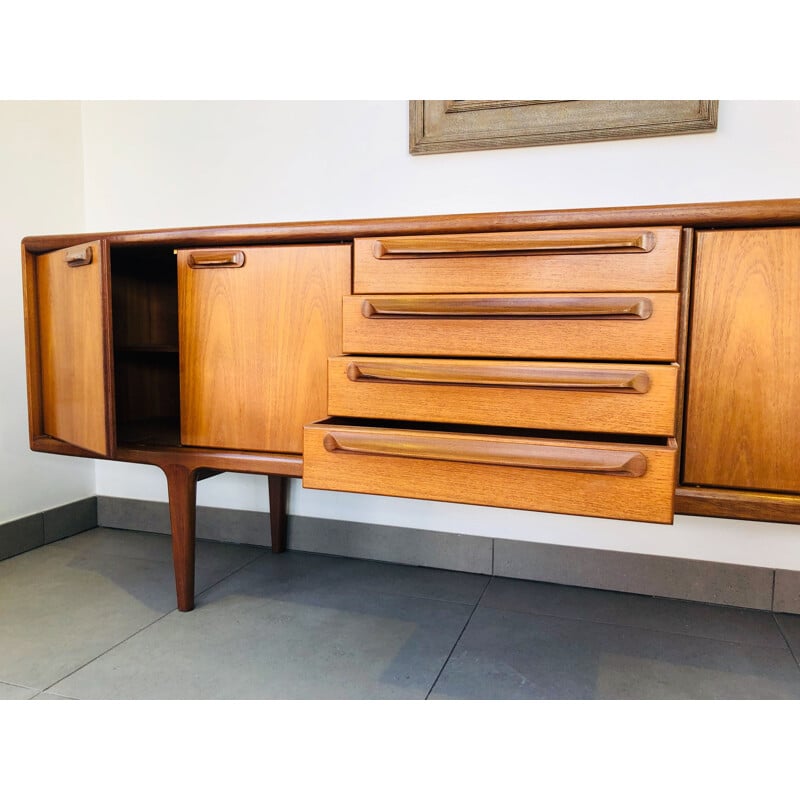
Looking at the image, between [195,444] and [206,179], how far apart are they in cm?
91

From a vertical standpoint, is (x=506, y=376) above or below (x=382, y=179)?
below

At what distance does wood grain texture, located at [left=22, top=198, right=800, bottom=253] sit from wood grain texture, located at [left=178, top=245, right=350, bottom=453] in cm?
3

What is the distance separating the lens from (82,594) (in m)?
1.54

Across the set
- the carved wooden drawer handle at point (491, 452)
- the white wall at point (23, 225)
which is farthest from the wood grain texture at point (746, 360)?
the white wall at point (23, 225)

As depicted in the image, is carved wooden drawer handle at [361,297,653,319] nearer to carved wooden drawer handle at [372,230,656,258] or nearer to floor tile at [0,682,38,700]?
carved wooden drawer handle at [372,230,656,258]

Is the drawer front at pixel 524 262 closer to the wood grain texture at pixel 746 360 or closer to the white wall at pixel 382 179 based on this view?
the wood grain texture at pixel 746 360

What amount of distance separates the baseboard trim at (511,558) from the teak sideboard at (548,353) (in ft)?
1.92

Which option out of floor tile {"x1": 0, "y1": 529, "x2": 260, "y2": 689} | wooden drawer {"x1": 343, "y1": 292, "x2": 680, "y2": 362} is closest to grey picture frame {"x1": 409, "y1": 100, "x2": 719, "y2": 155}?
wooden drawer {"x1": 343, "y1": 292, "x2": 680, "y2": 362}

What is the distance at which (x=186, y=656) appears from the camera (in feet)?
4.07

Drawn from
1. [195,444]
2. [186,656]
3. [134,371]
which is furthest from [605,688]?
[134,371]

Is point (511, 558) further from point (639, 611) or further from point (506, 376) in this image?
point (506, 376)

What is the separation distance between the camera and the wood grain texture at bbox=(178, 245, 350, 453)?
120cm

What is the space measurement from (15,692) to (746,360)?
129 centimetres

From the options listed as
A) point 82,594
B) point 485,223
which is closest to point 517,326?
point 485,223
